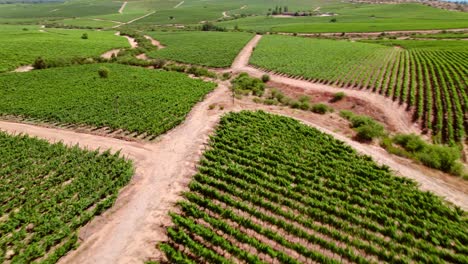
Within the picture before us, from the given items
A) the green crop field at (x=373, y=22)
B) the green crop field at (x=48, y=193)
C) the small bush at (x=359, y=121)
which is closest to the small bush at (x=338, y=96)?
the small bush at (x=359, y=121)

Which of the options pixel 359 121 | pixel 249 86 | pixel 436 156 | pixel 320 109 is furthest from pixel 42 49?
pixel 436 156

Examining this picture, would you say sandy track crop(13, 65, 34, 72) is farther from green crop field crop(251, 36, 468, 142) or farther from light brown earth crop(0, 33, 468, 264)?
green crop field crop(251, 36, 468, 142)

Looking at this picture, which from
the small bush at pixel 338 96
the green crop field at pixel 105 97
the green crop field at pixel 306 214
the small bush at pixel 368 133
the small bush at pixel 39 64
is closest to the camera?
the green crop field at pixel 306 214

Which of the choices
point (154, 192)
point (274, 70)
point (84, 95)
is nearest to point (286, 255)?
point (154, 192)

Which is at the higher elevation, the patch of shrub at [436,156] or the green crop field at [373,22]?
the green crop field at [373,22]

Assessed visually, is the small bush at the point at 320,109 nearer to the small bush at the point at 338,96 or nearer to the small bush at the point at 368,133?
the small bush at the point at 368,133

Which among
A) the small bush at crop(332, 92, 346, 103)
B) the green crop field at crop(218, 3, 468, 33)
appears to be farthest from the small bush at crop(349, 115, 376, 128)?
the green crop field at crop(218, 3, 468, 33)
